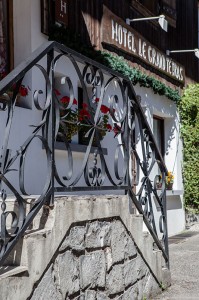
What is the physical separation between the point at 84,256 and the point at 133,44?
601cm

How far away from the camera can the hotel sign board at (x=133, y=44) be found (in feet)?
29.6

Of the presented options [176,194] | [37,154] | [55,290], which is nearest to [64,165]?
[37,154]

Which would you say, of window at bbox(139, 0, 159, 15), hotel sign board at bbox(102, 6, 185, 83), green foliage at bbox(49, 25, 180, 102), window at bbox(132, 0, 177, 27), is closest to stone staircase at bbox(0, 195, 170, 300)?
green foliage at bbox(49, 25, 180, 102)

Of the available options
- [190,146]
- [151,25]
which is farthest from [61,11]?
[190,146]

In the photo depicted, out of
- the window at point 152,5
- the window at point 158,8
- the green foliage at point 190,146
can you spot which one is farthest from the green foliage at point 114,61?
the window at point 152,5

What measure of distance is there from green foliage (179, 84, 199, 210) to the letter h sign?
16.6 ft

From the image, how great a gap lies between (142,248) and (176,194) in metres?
6.30

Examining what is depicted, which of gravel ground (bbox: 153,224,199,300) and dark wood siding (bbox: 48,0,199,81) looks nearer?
gravel ground (bbox: 153,224,199,300)

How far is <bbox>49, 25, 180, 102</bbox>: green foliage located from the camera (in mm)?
7465

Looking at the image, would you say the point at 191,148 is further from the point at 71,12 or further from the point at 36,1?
the point at 36,1

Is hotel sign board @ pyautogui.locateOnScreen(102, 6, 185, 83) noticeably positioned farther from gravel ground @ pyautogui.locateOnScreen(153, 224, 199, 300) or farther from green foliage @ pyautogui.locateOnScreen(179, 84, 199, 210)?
gravel ground @ pyautogui.locateOnScreen(153, 224, 199, 300)

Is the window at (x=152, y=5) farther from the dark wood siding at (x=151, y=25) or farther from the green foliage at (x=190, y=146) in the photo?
the green foliage at (x=190, y=146)

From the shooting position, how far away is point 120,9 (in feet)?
31.7

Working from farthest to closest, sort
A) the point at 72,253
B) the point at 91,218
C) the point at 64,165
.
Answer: the point at 64,165 → the point at 91,218 → the point at 72,253
